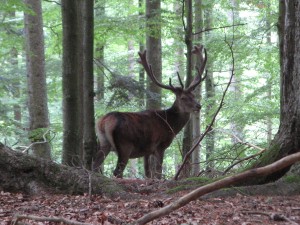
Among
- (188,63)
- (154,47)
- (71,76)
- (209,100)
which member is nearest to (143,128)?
(188,63)

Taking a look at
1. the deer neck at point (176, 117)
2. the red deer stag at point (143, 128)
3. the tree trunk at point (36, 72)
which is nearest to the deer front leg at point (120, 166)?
the red deer stag at point (143, 128)

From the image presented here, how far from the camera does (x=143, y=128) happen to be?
30.5ft

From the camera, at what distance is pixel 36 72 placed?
1090 centimetres

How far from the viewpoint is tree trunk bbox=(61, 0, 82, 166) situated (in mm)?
7324

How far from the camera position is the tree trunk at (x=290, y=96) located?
466 cm

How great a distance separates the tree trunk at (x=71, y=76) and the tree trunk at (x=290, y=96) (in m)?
3.53

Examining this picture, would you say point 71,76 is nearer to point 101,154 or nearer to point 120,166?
point 101,154

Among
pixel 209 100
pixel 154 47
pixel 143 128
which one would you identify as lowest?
pixel 143 128

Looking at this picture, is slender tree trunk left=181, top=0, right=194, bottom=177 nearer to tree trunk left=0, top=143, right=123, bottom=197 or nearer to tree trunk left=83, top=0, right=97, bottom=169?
tree trunk left=83, top=0, right=97, bottom=169

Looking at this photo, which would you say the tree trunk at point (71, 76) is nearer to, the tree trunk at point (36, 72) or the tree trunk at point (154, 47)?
the tree trunk at point (154, 47)

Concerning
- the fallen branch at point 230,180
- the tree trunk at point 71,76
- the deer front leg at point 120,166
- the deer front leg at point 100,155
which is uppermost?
the tree trunk at point 71,76

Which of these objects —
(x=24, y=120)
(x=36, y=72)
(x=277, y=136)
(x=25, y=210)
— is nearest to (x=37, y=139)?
(x=36, y=72)

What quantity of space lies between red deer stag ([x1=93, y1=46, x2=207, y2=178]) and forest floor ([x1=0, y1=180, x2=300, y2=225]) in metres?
3.32

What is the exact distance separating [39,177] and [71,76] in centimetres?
250
